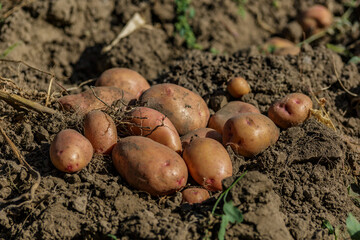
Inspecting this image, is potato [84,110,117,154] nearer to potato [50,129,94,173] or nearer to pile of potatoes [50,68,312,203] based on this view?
pile of potatoes [50,68,312,203]

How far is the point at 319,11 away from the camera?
17.0ft

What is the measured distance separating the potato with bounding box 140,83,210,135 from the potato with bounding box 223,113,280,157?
→ 1.11 feet

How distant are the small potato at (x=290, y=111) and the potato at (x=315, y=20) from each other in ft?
7.58

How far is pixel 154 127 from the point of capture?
9.25ft

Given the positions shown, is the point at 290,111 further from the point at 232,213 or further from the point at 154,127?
the point at 232,213

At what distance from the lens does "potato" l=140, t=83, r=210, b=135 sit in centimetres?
306

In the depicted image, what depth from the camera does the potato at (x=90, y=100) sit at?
301cm

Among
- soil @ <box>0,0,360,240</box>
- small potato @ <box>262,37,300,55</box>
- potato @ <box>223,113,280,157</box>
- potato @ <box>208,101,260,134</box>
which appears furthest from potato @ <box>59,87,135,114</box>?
small potato @ <box>262,37,300,55</box>

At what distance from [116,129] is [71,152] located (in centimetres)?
47

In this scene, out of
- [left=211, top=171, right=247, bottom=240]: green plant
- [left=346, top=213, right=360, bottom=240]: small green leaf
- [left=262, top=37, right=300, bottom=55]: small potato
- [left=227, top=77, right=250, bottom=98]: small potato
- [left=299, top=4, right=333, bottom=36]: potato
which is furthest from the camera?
[left=299, top=4, right=333, bottom=36]: potato

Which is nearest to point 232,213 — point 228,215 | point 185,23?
point 228,215

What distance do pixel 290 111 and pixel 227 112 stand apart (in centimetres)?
49

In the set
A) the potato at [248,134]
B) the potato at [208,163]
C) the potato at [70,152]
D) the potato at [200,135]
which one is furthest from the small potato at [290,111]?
the potato at [70,152]

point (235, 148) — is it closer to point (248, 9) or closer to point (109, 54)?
point (109, 54)
